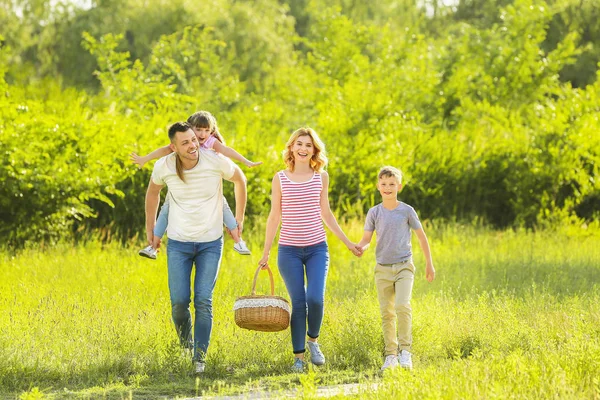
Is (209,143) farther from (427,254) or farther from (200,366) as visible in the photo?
(427,254)

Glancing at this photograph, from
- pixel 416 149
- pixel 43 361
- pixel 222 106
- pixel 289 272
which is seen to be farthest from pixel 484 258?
pixel 222 106

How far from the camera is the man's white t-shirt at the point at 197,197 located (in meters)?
7.86

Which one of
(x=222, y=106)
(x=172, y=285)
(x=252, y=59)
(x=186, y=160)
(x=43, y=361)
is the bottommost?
(x=43, y=361)

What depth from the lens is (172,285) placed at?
793 cm

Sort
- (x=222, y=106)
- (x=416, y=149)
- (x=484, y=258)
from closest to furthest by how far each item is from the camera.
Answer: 1. (x=484, y=258)
2. (x=416, y=149)
3. (x=222, y=106)

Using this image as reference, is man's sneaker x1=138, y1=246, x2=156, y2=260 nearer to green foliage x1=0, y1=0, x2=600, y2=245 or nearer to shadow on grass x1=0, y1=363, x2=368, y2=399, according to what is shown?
shadow on grass x1=0, y1=363, x2=368, y2=399

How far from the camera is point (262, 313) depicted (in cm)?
771

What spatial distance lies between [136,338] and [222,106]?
22.3 m

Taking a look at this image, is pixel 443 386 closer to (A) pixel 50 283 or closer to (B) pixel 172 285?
(B) pixel 172 285

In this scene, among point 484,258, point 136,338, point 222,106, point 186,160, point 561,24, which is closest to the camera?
point 186,160

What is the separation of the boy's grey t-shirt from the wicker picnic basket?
990 millimetres

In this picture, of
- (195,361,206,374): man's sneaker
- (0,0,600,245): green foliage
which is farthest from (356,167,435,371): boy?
(0,0,600,245): green foliage

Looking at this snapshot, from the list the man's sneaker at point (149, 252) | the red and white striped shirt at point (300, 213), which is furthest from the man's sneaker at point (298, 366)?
the man's sneaker at point (149, 252)

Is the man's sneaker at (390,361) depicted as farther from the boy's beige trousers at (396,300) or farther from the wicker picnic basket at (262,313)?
the wicker picnic basket at (262,313)
